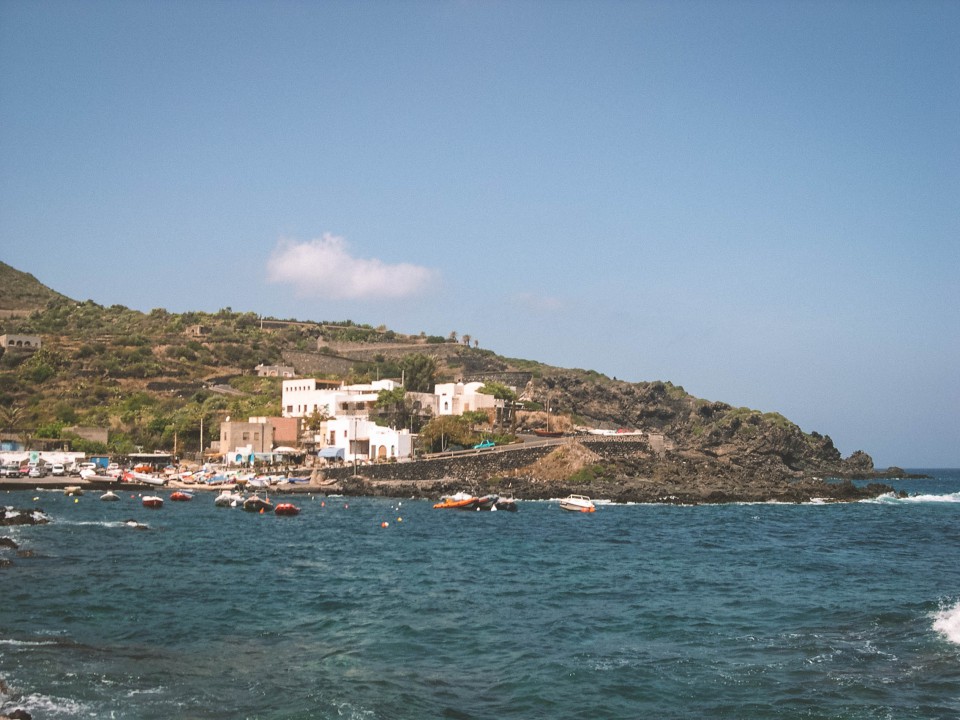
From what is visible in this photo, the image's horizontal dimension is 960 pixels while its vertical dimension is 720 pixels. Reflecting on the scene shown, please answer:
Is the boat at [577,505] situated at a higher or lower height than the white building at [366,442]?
lower

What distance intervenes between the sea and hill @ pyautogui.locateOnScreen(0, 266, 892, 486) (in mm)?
34986

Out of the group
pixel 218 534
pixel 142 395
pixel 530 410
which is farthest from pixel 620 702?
pixel 142 395

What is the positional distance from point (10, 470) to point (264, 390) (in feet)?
124

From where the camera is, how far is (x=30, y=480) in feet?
214

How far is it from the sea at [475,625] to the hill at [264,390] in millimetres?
34986

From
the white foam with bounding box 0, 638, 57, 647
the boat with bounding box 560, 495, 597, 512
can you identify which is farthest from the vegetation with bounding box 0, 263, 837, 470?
the white foam with bounding box 0, 638, 57, 647

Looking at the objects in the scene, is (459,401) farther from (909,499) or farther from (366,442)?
(909,499)

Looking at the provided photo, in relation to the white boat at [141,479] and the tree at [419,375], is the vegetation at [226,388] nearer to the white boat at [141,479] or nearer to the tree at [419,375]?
the tree at [419,375]

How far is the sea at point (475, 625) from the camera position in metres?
15.2

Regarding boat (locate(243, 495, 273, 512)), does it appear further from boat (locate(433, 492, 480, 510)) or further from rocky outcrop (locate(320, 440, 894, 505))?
rocky outcrop (locate(320, 440, 894, 505))

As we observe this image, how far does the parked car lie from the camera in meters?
67.2

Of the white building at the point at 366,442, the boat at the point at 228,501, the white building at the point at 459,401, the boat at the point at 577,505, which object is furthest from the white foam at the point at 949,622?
the white building at the point at 459,401

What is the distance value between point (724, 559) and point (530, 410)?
60503 mm

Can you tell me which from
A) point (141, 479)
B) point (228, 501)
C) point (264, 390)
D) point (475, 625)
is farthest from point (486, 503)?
point (264, 390)
